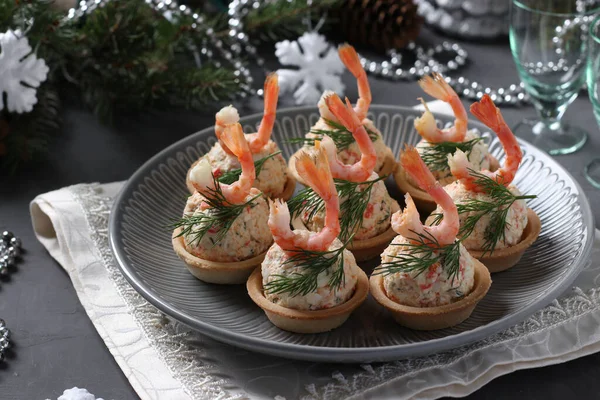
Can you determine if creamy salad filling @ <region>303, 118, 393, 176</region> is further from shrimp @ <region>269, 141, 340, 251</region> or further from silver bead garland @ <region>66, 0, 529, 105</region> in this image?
silver bead garland @ <region>66, 0, 529, 105</region>

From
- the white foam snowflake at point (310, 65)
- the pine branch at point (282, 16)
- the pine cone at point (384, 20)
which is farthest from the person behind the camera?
the pine cone at point (384, 20)

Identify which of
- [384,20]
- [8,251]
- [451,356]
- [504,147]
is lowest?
[451,356]

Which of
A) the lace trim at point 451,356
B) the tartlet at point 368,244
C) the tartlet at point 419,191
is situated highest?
the tartlet at point 368,244

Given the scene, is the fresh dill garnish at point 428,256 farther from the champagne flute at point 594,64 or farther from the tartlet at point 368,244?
the champagne flute at point 594,64

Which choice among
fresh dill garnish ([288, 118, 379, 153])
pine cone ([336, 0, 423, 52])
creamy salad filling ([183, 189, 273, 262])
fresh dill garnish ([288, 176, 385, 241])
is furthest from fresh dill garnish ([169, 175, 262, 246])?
pine cone ([336, 0, 423, 52])

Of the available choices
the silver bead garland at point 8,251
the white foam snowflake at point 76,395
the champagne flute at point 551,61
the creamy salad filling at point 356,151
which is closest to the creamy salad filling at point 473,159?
the creamy salad filling at point 356,151

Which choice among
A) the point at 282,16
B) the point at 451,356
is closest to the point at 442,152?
the point at 451,356

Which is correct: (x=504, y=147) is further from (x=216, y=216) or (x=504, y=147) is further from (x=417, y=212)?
(x=216, y=216)
